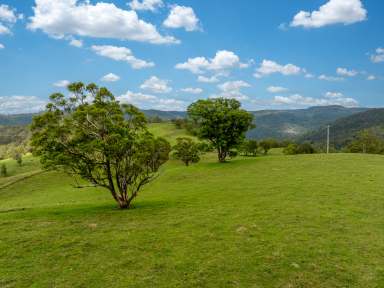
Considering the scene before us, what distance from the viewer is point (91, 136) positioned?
18.1 metres

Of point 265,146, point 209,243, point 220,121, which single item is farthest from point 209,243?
point 265,146

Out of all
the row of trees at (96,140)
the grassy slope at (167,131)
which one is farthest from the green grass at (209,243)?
the grassy slope at (167,131)

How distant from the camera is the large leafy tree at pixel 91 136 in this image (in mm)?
17547

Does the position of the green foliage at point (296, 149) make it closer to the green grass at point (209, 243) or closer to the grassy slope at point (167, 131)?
the grassy slope at point (167, 131)

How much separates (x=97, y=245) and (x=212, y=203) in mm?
10298

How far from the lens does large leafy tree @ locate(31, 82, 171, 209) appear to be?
17547 mm

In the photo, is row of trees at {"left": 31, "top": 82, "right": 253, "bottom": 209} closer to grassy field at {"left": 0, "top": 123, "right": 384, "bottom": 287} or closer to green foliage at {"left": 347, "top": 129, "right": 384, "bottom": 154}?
grassy field at {"left": 0, "top": 123, "right": 384, "bottom": 287}

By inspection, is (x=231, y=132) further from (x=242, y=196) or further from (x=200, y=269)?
(x=200, y=269)

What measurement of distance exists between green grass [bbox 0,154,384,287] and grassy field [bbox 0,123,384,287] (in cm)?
4

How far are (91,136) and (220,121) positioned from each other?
29.6 meters

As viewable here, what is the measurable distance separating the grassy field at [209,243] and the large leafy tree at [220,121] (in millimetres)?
22504

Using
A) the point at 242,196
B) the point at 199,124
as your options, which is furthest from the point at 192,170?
the point at 242,196

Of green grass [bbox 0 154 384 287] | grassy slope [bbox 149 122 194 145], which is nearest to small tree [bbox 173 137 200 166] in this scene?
green grass [bbox 0 154 384 287]

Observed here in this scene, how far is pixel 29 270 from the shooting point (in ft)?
34.8
